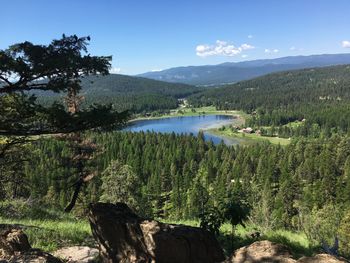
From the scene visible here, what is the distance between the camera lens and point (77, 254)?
908 centimetres

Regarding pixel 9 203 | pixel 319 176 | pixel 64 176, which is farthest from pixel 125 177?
pixel 319 176

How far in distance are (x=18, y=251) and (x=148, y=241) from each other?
336 centimetres

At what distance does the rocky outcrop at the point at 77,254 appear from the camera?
8711mm

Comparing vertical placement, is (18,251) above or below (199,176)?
above

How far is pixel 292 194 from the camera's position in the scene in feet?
229

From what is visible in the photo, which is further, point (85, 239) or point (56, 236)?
point (85, 239)

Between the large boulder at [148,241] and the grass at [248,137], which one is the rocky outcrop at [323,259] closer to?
the large boulder at [148,241]

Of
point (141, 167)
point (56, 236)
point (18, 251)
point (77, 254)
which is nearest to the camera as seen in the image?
point (18, 251)

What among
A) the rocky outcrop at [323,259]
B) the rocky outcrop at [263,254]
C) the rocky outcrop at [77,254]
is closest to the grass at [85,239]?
the rocky outcrop at [77,254]

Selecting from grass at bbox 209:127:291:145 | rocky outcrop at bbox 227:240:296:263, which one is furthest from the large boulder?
grass at bbox 209:127:291:145

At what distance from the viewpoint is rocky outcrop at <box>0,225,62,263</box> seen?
7883 millimetres

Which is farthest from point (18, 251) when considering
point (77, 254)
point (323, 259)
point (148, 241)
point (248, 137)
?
point (248, 137)

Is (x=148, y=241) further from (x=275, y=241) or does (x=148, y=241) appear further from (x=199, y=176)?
(x=199, y=176)

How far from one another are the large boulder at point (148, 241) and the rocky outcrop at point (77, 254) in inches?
31.4
